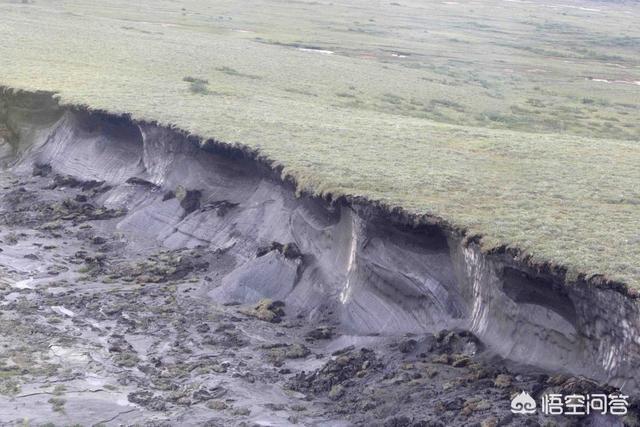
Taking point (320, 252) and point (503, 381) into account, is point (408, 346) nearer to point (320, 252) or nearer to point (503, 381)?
point (503, 381)

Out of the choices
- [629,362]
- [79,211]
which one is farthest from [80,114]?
[629,362]

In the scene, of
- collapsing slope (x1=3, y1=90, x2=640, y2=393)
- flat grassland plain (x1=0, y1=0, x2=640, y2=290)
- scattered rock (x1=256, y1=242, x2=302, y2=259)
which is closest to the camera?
collapsing slope (x1=3, y1=90, x2=640, y2=393)

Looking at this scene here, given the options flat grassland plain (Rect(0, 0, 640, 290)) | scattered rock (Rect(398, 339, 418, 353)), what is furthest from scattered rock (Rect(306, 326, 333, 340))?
flat grassland plain (Rect(0, 0, 640, 290))

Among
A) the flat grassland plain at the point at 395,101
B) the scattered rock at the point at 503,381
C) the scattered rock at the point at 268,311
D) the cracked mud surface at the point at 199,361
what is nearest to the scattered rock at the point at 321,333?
the cracked mud surface at the point at 199,361

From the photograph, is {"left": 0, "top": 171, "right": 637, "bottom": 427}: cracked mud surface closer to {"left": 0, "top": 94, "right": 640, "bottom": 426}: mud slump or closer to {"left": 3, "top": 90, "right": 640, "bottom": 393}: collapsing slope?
{"left": 0, "top": 94, "right": 640, "bottom": 426}: mud slump

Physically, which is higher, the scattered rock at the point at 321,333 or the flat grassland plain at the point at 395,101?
the flat grassland plain at the point at 395,101

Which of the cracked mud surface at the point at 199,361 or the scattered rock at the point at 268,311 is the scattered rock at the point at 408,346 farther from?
the scattered rock at the point at 268,311
